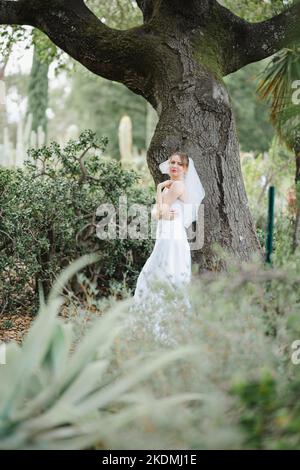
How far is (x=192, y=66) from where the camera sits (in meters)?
7.98

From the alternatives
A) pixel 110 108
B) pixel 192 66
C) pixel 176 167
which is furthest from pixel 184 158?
pixel 110 108

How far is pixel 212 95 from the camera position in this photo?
7.85 metres

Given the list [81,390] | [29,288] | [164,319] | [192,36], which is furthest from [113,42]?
[81,390]

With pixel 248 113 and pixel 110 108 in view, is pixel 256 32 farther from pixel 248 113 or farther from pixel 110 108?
pixel 110 108

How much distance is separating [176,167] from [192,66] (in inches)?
49.3

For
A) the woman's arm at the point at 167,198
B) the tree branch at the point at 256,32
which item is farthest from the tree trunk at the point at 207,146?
the tree branch at the point at 256,32

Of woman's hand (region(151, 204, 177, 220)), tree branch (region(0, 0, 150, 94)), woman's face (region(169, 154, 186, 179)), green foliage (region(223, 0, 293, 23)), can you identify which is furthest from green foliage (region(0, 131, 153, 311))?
green foliage (region(223, 0, 293, 23))

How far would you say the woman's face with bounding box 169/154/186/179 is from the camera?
7.64 meters

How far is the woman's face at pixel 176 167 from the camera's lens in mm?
7641

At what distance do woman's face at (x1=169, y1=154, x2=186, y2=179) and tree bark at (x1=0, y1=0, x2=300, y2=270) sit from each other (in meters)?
0.23

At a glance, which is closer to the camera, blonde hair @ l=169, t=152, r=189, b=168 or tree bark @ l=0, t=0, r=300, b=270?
blonde hair @ l=169, t=152, r=189, b=168

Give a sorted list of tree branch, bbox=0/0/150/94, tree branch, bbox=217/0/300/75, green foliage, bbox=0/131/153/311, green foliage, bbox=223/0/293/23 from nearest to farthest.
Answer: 1. tree branch, bbox=0/0/150/94
2. tree branch, bbox=217/0/300/75
3. green foliage, bbox=0/131/153/311
4. green foliage, bbox=223/0/293/23

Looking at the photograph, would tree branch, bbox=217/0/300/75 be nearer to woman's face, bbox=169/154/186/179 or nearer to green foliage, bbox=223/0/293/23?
woman's face, bbox=169/154/186/179
